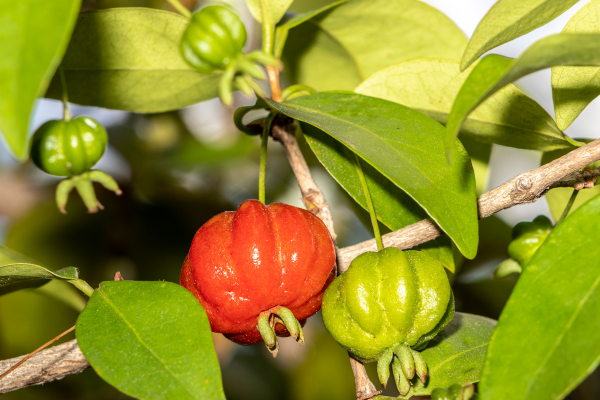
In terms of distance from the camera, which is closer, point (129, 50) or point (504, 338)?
point (504, 338)

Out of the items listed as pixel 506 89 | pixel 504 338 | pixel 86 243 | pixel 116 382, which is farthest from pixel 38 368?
pixel 86 243

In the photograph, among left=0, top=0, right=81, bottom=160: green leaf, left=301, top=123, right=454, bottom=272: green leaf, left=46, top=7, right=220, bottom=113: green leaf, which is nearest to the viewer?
left=0, top=0, right=81, bottom=160: green leaf

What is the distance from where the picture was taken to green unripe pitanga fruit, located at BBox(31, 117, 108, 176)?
93cm

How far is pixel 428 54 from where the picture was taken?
1261mm

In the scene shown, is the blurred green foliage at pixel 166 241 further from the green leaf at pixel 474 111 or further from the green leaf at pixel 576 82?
the green leaf at pixel 576 82

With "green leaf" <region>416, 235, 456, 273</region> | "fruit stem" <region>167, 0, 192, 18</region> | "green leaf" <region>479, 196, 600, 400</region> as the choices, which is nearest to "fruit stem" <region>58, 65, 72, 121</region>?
"fruit stem" <region>167, 0, 192, 18</region>

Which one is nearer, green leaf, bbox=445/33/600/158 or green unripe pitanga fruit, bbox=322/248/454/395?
green leaf, bbox=445/33/600/158

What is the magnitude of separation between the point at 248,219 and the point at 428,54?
30.1 inches

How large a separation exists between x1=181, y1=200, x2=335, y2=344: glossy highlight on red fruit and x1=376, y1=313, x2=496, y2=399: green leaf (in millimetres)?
217

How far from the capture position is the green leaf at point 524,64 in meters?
0.47

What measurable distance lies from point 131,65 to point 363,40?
58 centimetres

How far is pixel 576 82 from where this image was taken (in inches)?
33.0

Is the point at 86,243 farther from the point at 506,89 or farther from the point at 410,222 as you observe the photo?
the point at 506,89

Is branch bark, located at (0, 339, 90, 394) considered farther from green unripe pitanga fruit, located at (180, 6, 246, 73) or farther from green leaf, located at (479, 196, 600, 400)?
green leaf, located at (479, 196, 600, 400)
